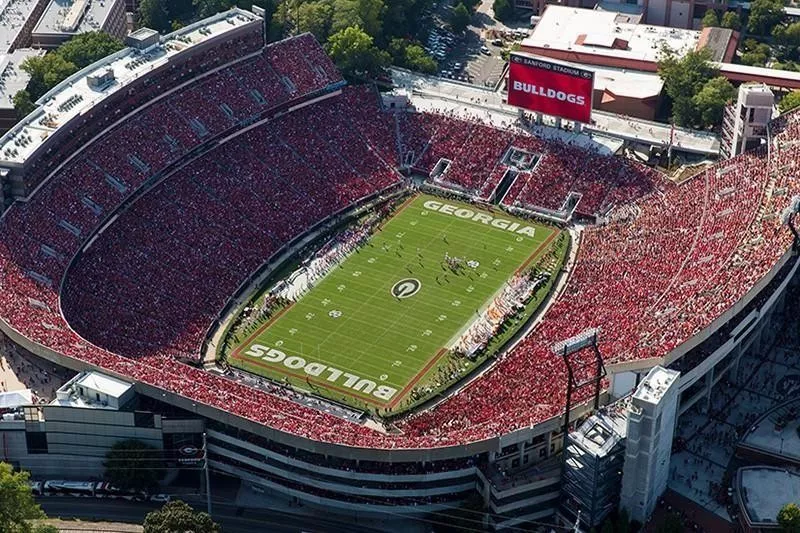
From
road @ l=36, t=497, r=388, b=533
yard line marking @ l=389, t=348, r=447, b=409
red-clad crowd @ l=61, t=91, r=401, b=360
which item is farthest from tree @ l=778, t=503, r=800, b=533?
red-clad crowd @ l=61, t=91, r=401, b=360

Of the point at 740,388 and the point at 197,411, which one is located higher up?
the point at 197,411

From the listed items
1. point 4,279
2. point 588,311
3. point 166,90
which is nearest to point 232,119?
point 166,90

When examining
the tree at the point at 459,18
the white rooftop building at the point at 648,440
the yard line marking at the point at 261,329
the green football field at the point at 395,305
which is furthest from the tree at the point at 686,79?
the white rooftop building at the point at 648,440

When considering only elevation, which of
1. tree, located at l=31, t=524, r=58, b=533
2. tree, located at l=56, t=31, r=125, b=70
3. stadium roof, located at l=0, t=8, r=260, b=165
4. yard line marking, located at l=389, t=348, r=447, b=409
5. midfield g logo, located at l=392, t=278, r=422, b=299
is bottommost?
midfield g logo, located at l=392, t=278, r=422, b=299

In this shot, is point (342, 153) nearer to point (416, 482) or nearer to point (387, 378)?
point (387, 378)

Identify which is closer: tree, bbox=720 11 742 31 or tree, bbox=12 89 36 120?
tree, bbox=12 89 36 120

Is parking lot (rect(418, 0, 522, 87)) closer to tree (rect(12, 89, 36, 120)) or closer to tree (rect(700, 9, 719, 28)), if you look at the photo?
tree (rect(700, 9, 719, 28))

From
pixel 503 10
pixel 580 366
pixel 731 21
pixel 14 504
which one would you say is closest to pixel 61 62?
pixel 503 10
